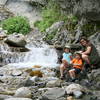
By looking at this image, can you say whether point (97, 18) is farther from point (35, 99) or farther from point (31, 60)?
point (35, 99)

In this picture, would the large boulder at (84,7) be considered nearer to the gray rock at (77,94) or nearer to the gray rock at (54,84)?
the gray rock at (54,84)

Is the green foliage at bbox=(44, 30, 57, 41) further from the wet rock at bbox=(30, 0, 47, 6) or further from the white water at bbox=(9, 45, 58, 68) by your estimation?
the wet rock at bbox=(30, 0, 47, 6)

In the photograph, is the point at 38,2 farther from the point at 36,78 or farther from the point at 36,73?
the point at 36,78

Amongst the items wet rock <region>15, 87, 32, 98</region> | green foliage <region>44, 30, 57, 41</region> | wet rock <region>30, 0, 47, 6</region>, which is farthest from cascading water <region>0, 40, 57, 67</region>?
wet rock <region>30, 0, 47, 6</region>

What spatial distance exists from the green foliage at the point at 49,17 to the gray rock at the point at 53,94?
10477mm

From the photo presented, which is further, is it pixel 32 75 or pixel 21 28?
pixel 21 28

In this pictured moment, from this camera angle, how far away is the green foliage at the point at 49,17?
19.5m

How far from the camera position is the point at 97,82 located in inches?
423

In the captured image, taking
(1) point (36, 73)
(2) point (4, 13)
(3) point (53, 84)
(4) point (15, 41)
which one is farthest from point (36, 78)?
(2) point (4, 13)

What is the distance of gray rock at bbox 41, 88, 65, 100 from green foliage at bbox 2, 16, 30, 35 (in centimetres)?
1172

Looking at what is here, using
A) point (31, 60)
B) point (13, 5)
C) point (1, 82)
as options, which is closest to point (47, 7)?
point (13, 5)

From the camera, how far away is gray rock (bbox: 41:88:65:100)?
859 cm

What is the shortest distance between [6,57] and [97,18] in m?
4.71

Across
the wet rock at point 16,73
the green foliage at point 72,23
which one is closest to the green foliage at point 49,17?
the green foliage at point 72,23
